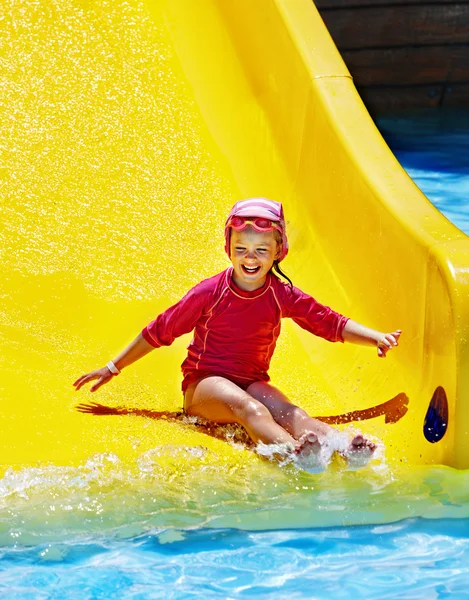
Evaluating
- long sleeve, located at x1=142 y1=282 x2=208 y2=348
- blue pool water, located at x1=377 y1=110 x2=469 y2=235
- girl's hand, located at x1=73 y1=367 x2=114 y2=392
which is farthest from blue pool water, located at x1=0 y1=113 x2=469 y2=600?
blue pool water, located at x1=377 y1=110 x2=469 y2=235

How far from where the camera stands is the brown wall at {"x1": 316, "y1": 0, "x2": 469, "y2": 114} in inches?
255

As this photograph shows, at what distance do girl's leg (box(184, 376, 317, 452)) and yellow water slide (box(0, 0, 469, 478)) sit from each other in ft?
0.23

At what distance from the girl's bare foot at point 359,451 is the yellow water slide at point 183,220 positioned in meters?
0.14

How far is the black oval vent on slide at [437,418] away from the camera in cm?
274

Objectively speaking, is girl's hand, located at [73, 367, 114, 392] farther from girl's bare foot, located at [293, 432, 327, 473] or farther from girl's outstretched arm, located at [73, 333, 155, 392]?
girl's bare foot, located at [293, 432, 327, 473]

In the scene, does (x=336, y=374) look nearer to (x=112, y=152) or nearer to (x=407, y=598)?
(x=407, y=598)

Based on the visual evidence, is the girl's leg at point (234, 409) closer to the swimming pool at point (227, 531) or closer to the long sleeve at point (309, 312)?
the swimming pool at point (227, 531)

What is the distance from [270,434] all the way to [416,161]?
3.74 meters

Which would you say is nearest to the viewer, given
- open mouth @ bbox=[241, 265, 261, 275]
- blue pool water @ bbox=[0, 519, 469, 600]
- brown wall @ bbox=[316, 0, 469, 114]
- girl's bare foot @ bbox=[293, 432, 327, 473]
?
blue pool water @ bbox=[0, 519, 469, 600]

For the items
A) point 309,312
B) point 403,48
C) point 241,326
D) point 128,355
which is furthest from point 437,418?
point 403,48

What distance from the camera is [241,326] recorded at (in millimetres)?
3010

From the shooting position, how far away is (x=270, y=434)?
2.77 metres

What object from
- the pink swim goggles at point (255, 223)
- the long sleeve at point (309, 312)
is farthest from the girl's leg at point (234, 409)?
the pink swim goggles at point (255, 223)

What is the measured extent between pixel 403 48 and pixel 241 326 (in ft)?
13.3
